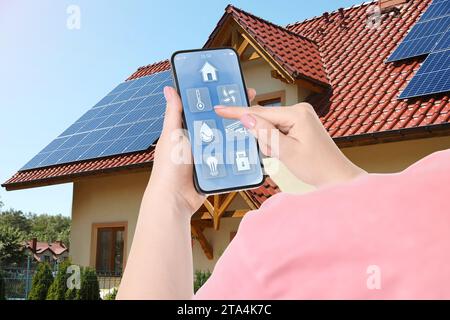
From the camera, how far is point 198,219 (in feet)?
28.8

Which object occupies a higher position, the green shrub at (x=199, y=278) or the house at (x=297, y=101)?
the house at (x=297, y=101)

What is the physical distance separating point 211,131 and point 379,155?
6807mm

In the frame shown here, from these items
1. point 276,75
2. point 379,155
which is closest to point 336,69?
point 276,75

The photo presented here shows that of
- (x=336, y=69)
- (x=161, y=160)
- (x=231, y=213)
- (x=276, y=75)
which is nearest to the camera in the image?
(x=161, y=160)

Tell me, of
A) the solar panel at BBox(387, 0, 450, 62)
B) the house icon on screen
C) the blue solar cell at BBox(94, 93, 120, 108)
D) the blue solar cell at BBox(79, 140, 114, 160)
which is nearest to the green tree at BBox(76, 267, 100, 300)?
the blue solar cell at BBox(79, 140, 114, 160)

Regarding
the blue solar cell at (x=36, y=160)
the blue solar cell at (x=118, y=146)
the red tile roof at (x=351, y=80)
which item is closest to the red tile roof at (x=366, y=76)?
the red tile roof at (x=351, y=80)

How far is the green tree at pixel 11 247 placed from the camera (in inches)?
1169

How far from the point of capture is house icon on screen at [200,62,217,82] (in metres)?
1.31

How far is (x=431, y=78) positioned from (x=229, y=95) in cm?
693

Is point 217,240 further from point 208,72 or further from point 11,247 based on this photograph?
point 11,247

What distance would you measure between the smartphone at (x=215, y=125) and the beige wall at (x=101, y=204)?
8.83 metres

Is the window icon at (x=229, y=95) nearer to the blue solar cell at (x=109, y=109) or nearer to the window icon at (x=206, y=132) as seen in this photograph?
the window icon at (x=206, y=132)

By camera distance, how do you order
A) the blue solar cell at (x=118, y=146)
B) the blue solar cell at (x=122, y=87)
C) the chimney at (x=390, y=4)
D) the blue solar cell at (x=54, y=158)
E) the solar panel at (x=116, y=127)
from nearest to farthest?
1. the blue solar cell at (x=118, y=146)
2. the solar panel at (x=116, y=127)
3. the chimney at (x=390, y=4)
4. the blue solar cell at (x=54, y=158)
5. the blue solar cell at (x=122, y=87)

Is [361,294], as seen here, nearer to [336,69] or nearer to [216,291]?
[216,291]
